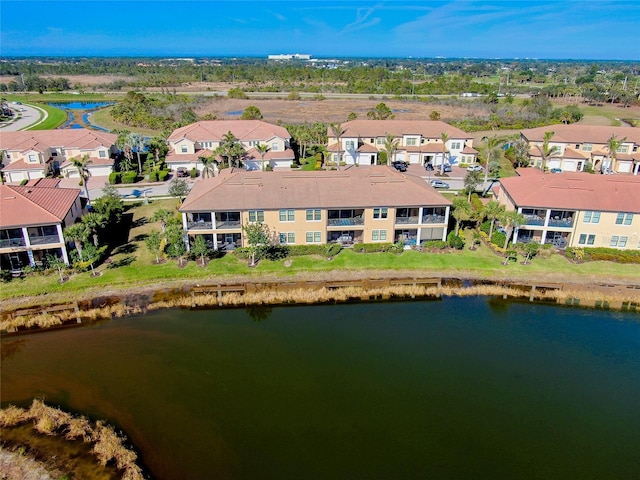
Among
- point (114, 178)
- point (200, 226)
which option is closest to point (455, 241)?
point (200, 226)

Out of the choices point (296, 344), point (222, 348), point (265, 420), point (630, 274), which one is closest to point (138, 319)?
point (222, 348)

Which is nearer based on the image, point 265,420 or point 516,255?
point 265,420

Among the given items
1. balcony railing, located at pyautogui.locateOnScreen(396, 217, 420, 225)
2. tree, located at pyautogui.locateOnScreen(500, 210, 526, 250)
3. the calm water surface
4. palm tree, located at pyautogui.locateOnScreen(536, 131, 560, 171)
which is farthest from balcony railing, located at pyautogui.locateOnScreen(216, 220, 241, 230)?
palm tree, located at pyautogui.locateOnScreen(536, 131, 560, 171)

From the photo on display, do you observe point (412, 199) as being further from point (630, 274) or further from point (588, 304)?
point (630, 274)

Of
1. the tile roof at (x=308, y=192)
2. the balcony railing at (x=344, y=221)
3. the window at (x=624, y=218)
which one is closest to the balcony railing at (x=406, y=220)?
the tile roof at (x=308, y=192)

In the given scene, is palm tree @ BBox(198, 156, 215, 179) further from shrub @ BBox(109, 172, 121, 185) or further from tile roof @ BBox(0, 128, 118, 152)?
tile roof @ BBox(0, 128, 118, 152)
